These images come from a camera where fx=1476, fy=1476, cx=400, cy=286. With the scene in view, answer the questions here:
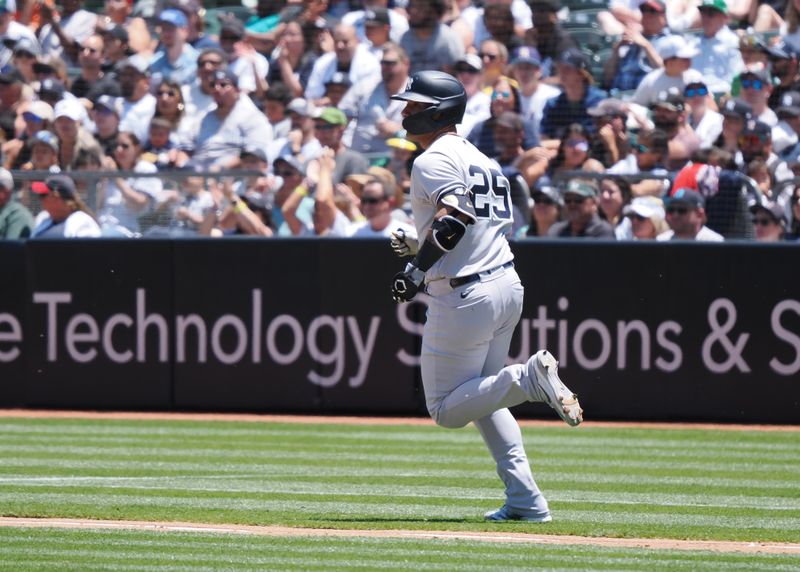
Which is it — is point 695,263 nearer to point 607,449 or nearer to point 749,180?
point 749,180

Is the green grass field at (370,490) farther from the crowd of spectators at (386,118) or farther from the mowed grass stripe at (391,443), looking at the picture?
the crowd of spectators at (386,118)

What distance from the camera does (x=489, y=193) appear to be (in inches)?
266

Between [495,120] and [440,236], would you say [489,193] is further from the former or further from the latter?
[495,120]

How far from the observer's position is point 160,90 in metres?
15.8

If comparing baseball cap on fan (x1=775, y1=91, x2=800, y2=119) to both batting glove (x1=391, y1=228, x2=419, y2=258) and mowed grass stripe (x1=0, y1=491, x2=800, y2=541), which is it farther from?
batting glove (x1=391, y1=228, x2=419, y2=258)

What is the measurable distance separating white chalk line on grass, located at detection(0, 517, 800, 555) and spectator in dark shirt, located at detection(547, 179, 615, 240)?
20.8 feet

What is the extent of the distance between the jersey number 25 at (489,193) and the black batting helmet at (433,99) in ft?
1.03

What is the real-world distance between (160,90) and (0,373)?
395cm

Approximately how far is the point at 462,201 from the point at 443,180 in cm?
13

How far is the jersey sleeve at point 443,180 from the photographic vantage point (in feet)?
21.5

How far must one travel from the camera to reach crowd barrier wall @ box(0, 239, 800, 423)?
12.1m

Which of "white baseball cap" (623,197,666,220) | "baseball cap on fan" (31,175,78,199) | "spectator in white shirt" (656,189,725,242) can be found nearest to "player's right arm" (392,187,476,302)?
"spectator in white shirt" (656,189,725,242)

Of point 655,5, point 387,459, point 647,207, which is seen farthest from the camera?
point 655,5

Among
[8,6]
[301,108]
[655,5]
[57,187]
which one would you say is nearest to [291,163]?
[301,108]
